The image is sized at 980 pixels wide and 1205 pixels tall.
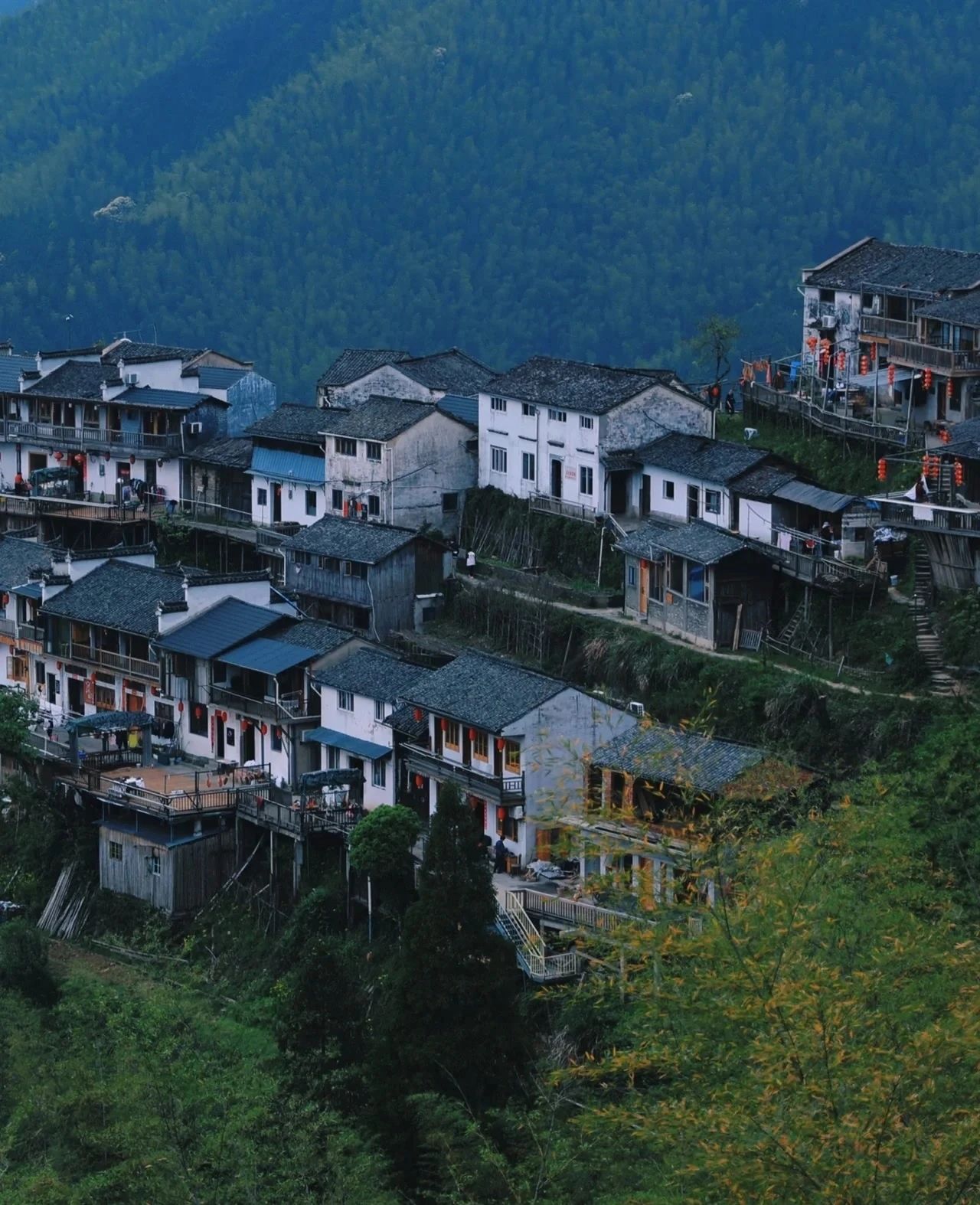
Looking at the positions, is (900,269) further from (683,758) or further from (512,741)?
(683,758)

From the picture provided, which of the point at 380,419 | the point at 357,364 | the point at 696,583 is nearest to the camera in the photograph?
the point at 696,583

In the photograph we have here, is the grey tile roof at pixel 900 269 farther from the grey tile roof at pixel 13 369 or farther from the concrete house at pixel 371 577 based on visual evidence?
the grey tile roof at pixel 13 369

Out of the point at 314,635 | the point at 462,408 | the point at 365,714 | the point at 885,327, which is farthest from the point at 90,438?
the point at 885,327

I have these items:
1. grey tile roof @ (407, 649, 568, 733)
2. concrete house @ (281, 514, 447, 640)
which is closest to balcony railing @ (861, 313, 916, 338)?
concrete house @ (281, 514, 447, 640)

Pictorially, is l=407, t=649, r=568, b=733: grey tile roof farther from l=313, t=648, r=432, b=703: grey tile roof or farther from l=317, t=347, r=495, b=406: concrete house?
l=317, t=347, r=495, b=406: concrete house

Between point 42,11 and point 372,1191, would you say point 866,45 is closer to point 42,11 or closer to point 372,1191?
point 42,11

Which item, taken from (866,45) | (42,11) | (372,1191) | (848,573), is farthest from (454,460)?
(42,11)
